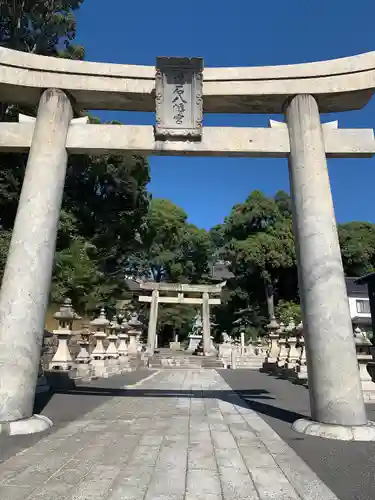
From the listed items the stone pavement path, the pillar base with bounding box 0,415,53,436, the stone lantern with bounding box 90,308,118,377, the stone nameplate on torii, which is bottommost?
the stone pavement path

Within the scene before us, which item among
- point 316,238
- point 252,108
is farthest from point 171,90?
point 316,238

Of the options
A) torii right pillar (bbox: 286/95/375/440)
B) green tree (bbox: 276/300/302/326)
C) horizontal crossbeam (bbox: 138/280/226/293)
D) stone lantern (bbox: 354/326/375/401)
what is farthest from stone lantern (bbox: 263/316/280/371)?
torii right pillar (bbox: 286/95/375/440)

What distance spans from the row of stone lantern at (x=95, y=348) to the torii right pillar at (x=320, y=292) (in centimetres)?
682

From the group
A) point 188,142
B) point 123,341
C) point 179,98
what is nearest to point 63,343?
point 188,142

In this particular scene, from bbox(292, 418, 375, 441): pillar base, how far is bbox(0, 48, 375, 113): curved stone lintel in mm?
4542

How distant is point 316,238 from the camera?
15.3 ft

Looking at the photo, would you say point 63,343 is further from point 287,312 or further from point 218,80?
point 287,312

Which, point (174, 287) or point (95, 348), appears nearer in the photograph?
point (95, 348)

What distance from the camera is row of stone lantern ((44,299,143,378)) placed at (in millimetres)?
A: 9391

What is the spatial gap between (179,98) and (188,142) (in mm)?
699

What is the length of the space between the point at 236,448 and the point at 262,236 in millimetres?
31281

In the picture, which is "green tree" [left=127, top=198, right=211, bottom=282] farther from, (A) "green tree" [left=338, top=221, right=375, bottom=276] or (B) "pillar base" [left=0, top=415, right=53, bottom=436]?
(B) "pillar base" [left=0, top=415, right=53, bottom=436]

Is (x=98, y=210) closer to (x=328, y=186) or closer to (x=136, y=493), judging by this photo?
(x=328, y=186)

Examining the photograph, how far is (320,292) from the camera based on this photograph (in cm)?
450
